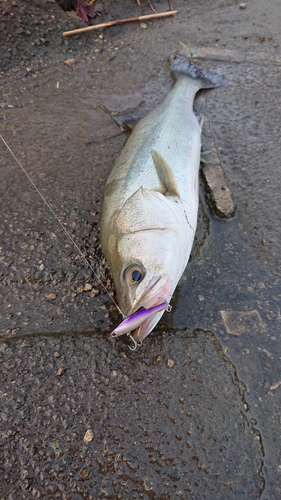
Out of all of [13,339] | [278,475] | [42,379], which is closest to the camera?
[278,475]

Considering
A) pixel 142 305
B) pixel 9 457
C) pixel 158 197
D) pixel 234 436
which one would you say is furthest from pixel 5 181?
pixel 234 436

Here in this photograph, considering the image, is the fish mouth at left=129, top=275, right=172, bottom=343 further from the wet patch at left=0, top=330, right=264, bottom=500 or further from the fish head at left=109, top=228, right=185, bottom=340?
the wet patch at left=0, top=330, right=264, bottom=500

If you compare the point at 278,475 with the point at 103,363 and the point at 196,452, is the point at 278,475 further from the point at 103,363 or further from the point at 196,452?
the point at 103,363

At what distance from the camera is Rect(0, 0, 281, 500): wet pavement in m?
2.04

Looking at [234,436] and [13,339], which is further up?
[13,339]

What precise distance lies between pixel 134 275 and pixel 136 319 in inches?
12.8

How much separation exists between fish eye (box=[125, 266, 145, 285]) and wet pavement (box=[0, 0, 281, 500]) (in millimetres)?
430

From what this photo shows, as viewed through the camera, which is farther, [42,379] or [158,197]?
[158,197]

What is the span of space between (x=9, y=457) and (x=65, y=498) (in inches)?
15.6

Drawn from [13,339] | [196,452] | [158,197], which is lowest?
[196,452]

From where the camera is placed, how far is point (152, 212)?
8.53 ft

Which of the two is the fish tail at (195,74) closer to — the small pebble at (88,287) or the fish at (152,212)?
the fish at (152,212)

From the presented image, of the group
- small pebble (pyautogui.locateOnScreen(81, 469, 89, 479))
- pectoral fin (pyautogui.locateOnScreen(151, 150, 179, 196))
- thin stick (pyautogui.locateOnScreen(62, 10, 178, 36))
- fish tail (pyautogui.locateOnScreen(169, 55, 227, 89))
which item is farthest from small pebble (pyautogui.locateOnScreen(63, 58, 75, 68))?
small pebble (pyautogui.locateOnScreen(81, 469, 89, 479))

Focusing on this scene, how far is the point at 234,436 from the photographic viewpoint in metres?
2.16
